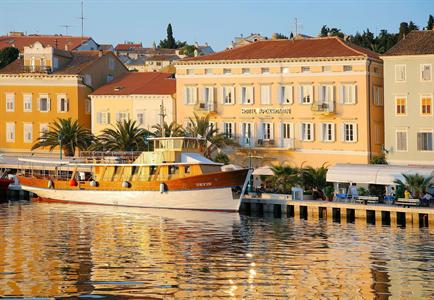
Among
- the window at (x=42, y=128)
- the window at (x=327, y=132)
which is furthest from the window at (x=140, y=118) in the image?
the window at (x=327, y=132)

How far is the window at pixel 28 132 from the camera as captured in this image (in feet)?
290

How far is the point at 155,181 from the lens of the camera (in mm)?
66938

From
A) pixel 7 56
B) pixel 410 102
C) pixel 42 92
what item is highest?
pixel 7 56

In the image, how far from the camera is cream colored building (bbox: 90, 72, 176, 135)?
82875 millimetres

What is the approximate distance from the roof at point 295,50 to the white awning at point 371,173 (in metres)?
10.3

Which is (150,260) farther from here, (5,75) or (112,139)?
(5,75)

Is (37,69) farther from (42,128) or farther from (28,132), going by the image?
(28,132)

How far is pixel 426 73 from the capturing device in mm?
69250

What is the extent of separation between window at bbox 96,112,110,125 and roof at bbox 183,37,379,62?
1007 cm

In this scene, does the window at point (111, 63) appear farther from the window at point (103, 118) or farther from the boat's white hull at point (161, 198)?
the boat's white hull at point (161, 198)

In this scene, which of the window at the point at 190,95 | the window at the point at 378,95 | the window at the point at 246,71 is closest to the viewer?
the window at the point at 378,95

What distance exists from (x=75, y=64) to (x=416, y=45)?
32832mm

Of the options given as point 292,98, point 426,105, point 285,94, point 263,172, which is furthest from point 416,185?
point 285,94

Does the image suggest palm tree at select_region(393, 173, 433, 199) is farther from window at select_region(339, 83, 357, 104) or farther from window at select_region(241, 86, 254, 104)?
window at select_region(241, 86, 254, 104)
